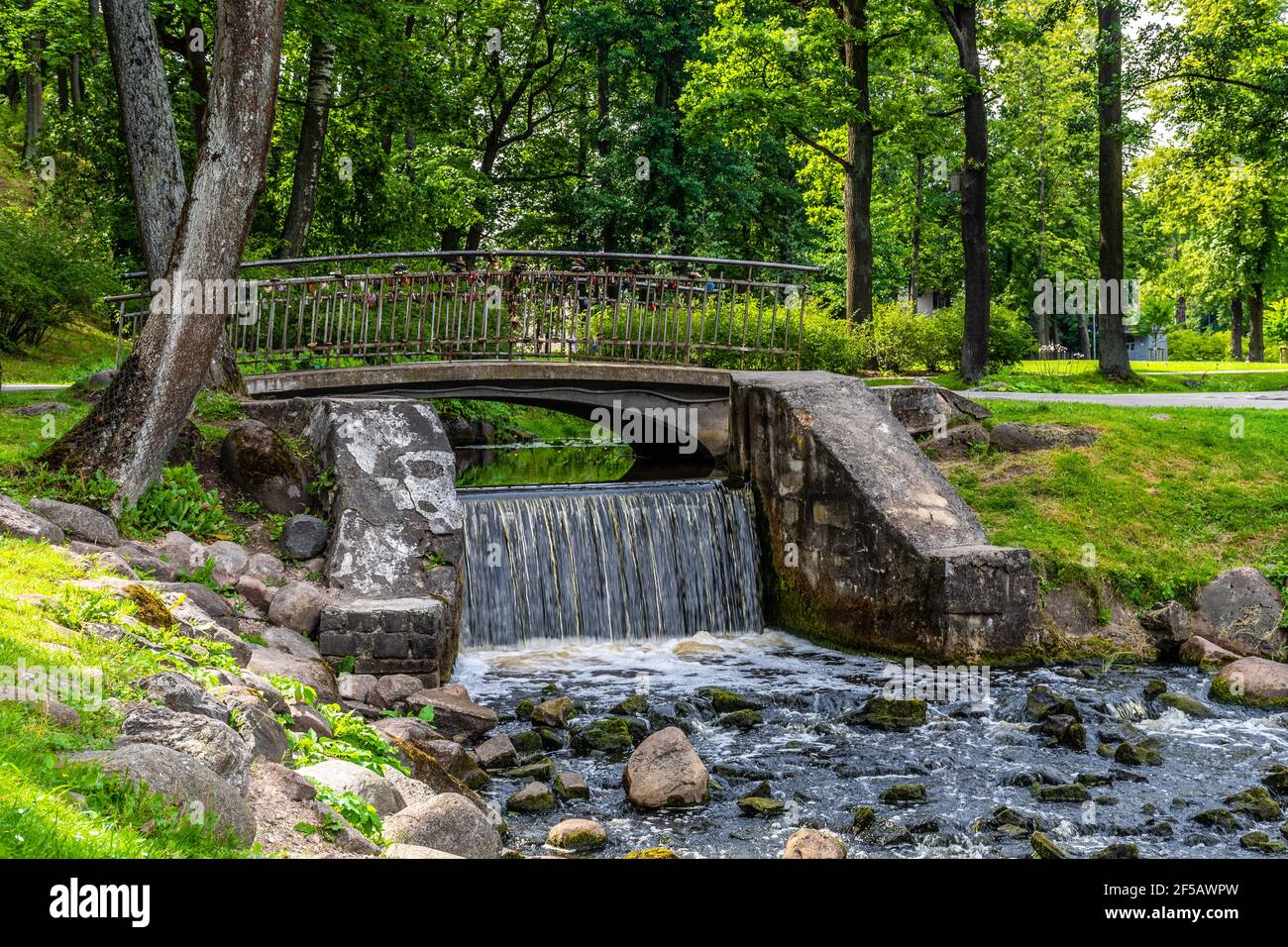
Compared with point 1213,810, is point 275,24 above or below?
above

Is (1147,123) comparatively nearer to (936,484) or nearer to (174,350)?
(936,484)

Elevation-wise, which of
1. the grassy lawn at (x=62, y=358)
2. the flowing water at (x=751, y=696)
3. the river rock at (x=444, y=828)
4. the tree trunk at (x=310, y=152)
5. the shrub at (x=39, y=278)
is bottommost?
the flowing water at (x=751, y=696)

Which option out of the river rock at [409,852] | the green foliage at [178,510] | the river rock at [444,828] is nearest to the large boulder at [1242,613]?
the river rock at [444,828]

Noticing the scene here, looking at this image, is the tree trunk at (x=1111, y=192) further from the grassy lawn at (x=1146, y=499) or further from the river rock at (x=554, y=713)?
the river rock at (x=554, y=713)

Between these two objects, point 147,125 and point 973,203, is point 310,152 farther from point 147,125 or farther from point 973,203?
point 973,203

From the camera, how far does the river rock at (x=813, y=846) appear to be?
6820 millimetres

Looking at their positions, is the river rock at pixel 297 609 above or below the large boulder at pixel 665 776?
above

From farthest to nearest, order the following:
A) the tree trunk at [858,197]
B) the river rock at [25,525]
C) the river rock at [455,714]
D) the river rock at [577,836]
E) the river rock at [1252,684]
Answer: the tree trunk at [858,197] < the river rock at [1252,684] < the river rock at [455,714] < the river rock at [25,525] < the river rock at [577,836]

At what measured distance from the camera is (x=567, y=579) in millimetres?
13383

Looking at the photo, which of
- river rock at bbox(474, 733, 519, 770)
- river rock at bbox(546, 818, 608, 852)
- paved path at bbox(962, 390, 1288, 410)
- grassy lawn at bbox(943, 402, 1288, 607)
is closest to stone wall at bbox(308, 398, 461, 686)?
river rock at bbox(474, 733, 519, 770)

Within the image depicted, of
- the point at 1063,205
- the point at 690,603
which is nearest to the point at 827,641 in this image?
the point at 690,603

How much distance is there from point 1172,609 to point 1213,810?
15.0 feet

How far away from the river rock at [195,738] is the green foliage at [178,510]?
19.9 ft

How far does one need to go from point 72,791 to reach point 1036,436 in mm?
13203
